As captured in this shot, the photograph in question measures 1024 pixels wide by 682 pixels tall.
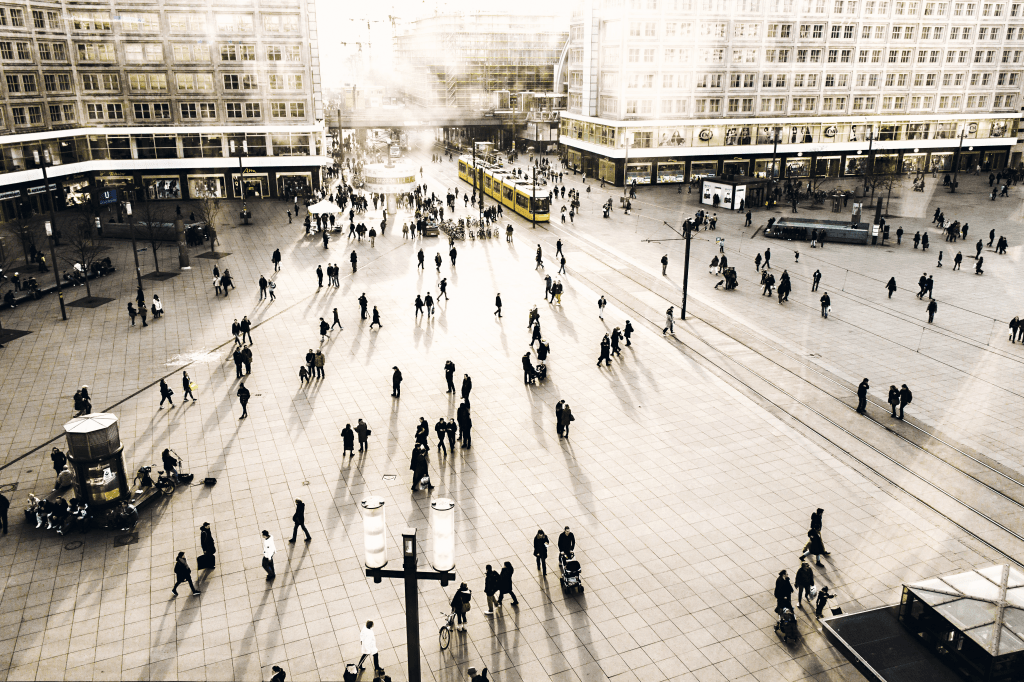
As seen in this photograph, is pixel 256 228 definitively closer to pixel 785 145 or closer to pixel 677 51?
pixel 677 51

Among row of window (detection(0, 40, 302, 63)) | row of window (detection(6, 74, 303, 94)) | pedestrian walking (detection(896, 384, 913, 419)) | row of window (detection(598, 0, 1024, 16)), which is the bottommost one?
pedestrian walking (detection(896, 384, 913, 419))

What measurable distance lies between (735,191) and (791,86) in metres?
24.4

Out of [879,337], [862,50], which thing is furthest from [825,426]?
[862,50]

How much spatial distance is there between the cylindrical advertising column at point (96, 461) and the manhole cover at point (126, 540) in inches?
46.1

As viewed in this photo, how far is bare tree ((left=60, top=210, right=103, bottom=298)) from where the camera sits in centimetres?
3812

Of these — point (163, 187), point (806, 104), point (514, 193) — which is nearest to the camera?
point (514, 193)

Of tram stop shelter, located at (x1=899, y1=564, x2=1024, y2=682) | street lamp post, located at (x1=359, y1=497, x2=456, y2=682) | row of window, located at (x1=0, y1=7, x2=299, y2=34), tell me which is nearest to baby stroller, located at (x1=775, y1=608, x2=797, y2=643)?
tram stop shelter, located at (x1=899, y1=564, x2=1024, y2=682)

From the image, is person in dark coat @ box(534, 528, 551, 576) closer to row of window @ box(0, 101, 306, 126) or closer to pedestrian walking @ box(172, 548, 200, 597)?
pedestrian walking @ box(172, 548, 200, 597)

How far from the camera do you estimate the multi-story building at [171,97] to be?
60.8m

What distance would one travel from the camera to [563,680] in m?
13.1

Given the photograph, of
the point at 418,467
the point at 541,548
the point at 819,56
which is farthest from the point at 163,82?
the point at 819,56

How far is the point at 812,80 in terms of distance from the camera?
77.9 meters

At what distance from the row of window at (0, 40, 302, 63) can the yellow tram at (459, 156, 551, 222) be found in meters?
20.4

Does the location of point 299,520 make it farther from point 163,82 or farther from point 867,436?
point 163,82
